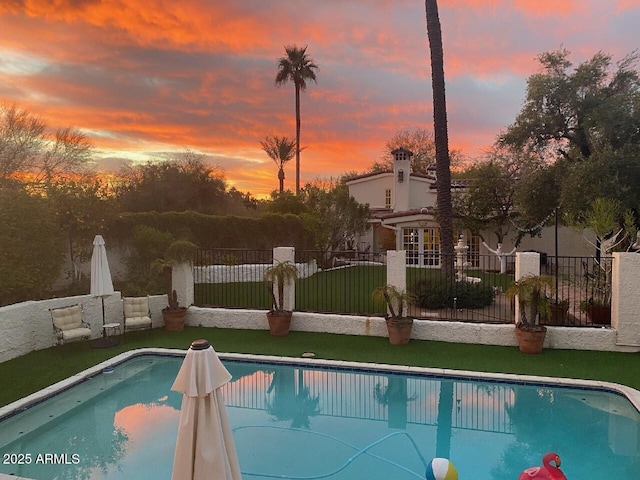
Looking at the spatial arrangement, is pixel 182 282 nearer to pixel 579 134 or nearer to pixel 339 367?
pixel 339 367

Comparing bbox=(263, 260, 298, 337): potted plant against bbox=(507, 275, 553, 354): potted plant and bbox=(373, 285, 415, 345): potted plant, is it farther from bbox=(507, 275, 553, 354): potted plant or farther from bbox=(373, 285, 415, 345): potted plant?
bbox=(507, 275, 553, 354): potted plant

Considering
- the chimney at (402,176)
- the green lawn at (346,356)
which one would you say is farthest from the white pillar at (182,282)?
the chimney at (402,176)

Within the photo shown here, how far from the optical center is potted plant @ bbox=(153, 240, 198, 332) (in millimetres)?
12461

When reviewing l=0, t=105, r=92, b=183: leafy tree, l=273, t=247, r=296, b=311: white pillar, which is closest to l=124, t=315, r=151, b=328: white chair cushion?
l=273, t=247, r=296, b=311: white pillar

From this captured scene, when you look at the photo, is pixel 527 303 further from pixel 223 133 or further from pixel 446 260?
pixel 223 133

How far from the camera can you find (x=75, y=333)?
10156mm

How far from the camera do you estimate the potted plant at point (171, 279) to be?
12.5 meters

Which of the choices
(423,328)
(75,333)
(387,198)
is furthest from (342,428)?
(387,198)

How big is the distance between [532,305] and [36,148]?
22.3 m

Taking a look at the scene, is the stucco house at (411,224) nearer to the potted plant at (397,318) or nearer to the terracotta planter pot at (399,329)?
the potted plant at (397,318)

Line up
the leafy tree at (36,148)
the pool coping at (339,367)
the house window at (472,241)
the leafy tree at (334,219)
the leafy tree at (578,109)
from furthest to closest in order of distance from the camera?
the leafy tree at (334,219) < the house window at (472,241) < the leafy tree at (36,148) < the leafy tree at (578,109) < the pool coping at (339,367)

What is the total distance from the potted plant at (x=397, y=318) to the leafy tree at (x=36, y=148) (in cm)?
1631

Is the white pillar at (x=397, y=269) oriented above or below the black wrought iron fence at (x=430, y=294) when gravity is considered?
above

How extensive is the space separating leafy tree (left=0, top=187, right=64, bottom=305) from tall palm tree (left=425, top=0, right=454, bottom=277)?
37.7ft
